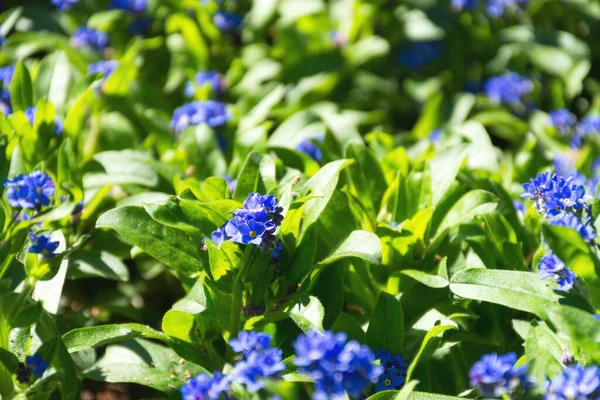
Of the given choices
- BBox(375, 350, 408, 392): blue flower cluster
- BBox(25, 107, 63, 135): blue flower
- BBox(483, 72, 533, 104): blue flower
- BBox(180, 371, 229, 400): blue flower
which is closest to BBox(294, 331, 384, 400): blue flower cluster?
BBox(180, 371, 229, 400): blue flower

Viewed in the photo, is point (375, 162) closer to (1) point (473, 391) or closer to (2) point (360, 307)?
(2) point (360, 307)

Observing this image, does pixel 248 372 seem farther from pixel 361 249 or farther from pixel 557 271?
pixel 557 271

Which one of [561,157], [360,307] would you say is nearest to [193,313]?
[360,307]

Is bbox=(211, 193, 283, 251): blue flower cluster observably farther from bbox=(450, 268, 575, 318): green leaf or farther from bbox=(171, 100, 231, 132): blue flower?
bbox=(171, 100, 231, 132): blue flower

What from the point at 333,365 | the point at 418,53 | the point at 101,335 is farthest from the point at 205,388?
the point at 418,53

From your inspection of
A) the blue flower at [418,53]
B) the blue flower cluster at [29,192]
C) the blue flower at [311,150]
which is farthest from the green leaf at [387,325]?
the blue flower at [418,53]

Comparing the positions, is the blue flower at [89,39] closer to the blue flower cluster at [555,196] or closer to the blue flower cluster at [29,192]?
the blue flower cluster at [29,192]
